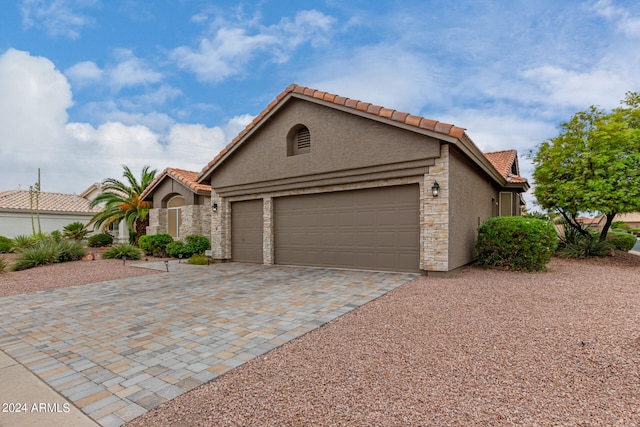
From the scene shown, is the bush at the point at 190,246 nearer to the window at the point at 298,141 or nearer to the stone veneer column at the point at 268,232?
the stone veneer column at the point at 268,232

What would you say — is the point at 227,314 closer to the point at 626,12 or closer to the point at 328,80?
the point at 328,80

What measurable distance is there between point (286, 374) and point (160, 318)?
3117mm

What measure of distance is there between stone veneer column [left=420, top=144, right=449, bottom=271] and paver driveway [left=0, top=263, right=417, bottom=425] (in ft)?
2.35

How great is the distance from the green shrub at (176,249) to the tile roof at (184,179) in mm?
2663

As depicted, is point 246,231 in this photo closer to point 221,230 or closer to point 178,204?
point 221,230

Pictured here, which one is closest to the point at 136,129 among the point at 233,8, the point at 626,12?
the point at 233,8

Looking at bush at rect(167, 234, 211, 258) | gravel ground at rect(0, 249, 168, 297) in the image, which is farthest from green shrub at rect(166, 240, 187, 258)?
gravel ground at rect(0, 249, 168, 297)

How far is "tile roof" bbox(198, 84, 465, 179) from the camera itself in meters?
7.94

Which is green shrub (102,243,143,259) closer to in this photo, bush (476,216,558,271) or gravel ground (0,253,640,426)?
gravel ground (0,253,640,426)

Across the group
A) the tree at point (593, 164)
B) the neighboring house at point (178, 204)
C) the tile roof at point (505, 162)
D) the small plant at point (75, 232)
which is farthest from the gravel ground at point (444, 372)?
the small plant at point (75, 232)

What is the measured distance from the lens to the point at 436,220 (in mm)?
8242

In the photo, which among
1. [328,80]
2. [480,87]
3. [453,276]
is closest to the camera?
[453,276]

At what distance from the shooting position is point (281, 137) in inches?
441

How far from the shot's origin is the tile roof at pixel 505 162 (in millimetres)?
14664
